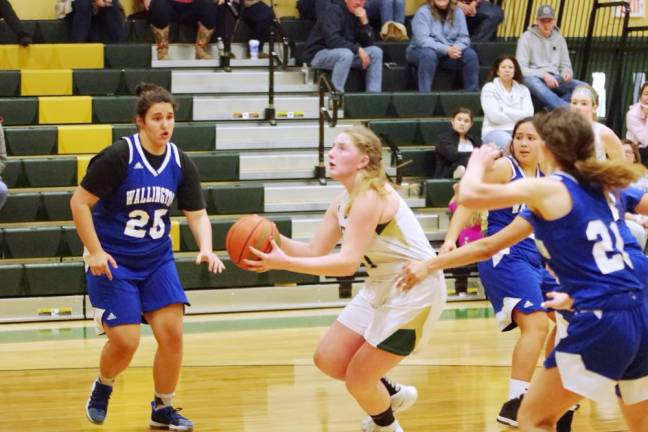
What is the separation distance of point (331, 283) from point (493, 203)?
5398 millimetres

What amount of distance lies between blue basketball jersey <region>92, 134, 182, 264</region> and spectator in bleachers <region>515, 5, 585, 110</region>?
6.44 meters

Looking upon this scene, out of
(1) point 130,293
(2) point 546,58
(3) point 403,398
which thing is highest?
(2) point 546,58

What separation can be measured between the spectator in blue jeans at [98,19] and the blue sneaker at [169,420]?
610 cm

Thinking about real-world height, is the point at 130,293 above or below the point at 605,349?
below

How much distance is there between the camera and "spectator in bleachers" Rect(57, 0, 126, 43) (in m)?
10.8

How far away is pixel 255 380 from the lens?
21.7ft

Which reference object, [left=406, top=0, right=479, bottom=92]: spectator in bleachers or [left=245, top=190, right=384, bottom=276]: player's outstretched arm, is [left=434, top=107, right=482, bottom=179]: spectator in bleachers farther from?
[left=245, top=190, right=384, bottom=276]: player's outstretched arm

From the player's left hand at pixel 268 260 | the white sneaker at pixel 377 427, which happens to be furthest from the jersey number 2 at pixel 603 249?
the white sneaker at pixel 377 427

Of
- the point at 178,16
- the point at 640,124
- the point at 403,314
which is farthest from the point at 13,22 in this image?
the point at 403,314

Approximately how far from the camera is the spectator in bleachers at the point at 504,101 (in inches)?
391

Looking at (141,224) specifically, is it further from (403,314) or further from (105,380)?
(403,314)

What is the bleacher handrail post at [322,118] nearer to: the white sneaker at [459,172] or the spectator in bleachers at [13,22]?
the white sneaker at [459,172]

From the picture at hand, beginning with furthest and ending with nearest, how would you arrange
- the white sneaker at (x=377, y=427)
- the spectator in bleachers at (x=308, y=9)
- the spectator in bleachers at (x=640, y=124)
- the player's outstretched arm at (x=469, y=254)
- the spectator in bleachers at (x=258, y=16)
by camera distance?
the spectator in bleachers at (x=308, y=9) → the spectator in bleachers at (x=258, y=16) → the spectator in bleachers at (x=640, y=124) → the white sneaker at (x=377, y=427) → the player's outstretched arm at (x=469, y=254)

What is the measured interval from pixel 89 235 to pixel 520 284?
85.1 inches
